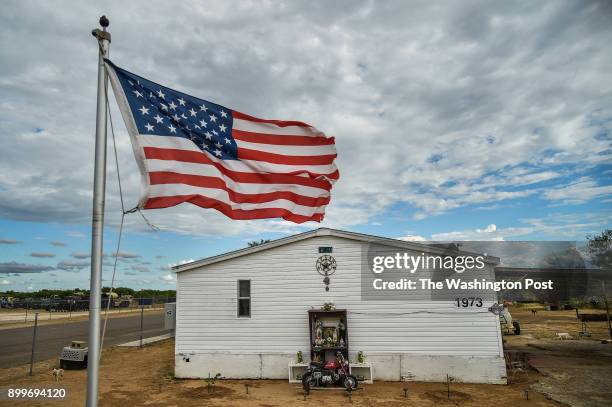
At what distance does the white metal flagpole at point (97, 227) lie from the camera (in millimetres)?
4879

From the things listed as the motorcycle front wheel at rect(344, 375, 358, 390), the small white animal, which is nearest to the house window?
the motorcycle front wheel at rect(344, 375, 358, 390)

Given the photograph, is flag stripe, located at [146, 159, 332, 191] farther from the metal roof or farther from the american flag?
the metal roof

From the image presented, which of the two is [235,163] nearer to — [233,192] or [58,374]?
Result: [233,192]

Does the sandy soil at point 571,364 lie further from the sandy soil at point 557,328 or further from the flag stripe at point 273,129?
A: the flag stripe at point 273,129

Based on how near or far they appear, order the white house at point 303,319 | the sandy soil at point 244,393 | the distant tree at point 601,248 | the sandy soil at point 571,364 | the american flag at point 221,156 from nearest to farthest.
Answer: the american flag at point 221,156
the sandy soil at point 244,393
the sandy soil at point 571,364
the white house at point 303,319
the distant tree at point 601,248

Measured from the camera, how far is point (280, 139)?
729cm

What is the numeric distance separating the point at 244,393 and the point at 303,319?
10.8ft

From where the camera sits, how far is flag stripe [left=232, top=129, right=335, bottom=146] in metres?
6.98

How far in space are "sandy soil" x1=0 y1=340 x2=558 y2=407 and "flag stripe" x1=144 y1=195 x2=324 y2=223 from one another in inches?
310

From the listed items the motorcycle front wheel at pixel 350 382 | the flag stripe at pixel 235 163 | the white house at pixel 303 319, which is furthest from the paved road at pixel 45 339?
the flag stripe at pixel 235 163

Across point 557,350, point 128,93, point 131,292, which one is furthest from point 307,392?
point 131,292

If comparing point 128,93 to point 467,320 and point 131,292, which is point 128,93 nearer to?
point 467,320

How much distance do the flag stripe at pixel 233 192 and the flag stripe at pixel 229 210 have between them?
Answer: 6.9 inches

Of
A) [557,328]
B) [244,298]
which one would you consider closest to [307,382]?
[244,298]
